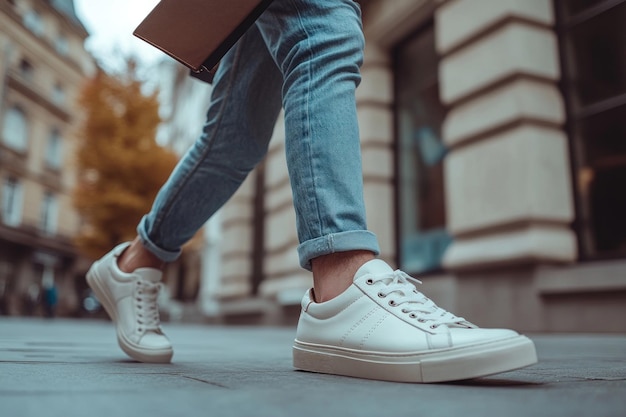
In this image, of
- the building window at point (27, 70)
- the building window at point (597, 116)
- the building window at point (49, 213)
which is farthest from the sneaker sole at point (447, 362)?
the building window at point (49, 213)

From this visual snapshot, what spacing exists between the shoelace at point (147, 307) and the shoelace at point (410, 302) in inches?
28.4

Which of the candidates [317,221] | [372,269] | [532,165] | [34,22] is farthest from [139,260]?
[34,22]

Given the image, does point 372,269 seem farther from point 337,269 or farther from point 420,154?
point 420,154

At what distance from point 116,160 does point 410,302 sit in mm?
12556

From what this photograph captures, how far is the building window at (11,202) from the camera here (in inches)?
758

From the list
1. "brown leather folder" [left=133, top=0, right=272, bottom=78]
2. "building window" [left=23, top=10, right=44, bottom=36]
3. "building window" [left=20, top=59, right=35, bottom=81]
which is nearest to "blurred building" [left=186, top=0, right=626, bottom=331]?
"brown leather folder" [left=133, top=0, right=272, bottom=78]

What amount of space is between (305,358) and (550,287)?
265 centimetres

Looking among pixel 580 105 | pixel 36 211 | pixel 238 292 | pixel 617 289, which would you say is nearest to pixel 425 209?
pixel 580 105

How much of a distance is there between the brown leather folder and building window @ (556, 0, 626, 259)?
3.14 m

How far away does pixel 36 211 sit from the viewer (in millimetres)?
20766

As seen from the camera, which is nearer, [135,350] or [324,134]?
[324,134]

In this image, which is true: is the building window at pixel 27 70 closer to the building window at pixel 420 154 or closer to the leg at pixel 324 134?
the building window at pixel 420 154

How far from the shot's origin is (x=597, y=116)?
375 cm

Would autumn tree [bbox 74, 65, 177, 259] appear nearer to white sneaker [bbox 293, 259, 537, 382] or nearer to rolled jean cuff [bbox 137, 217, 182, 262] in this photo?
rolled jean cuff [bbox 137, 217, 182, 262]
